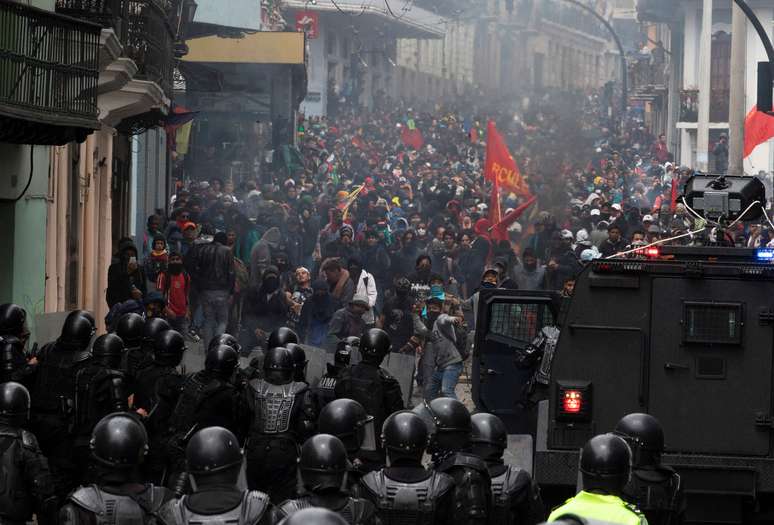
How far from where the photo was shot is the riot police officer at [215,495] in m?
6.16

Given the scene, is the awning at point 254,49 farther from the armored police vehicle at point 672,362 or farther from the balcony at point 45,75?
the armored police vehicle at point 672,362

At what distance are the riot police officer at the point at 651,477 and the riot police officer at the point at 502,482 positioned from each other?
43cm

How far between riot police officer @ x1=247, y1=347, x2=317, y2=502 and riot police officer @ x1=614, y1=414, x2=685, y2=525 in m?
2.72

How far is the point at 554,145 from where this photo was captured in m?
50.2

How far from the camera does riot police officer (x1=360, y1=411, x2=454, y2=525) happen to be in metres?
6.99

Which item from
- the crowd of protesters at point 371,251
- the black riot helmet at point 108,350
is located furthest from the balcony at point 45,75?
the black riot helmet at point 108,350

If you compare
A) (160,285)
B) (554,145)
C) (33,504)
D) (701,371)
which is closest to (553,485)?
(701,371)

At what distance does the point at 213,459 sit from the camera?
6.28m

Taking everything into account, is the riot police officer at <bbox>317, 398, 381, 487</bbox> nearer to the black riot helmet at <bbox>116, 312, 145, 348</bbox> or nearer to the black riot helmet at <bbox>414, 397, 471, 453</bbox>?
the black riot helmet at <bbox>414, 397, 471, 453</bbox>

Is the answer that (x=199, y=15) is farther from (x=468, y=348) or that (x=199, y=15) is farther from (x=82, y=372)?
(x=82, y=372)

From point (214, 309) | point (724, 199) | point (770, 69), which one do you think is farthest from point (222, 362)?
point (770, 69)

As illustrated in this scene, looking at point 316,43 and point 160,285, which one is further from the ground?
point 316,43

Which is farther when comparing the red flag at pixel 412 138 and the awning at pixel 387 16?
the awning at pixel 387 16

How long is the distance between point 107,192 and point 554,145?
28555mm
